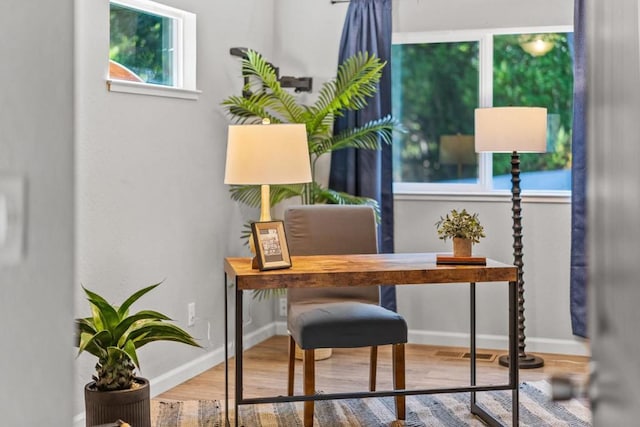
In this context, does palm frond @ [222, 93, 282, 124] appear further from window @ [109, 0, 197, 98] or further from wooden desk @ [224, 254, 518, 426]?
wooden desk @ [224, 254, 518, 426]

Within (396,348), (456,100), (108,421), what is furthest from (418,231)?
(108,421)

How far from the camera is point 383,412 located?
12.4 ft

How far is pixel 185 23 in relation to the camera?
4379 mm

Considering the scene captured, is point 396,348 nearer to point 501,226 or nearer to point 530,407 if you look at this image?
point 530,407

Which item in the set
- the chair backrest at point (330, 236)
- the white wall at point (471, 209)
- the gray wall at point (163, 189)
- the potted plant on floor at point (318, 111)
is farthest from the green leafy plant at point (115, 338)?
the white wall at point (471, 209)

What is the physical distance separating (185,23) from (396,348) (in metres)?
2.05

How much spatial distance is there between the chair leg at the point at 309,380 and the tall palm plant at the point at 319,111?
4.60 ft

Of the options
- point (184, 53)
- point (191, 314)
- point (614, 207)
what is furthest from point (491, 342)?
point (614, 207)

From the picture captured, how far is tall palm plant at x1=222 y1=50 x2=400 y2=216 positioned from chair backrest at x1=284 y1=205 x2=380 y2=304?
806 mm

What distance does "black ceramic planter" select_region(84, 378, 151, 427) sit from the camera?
111 inches

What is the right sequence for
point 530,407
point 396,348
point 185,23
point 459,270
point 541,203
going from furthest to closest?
point 541,203 → point 185,23 → point 530,407 → point 396,348 → point 459,270

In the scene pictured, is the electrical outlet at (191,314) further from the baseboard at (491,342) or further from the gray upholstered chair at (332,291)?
the baseboard at (491,342)

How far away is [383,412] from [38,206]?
3.40 meters

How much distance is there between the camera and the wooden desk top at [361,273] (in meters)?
3.11
